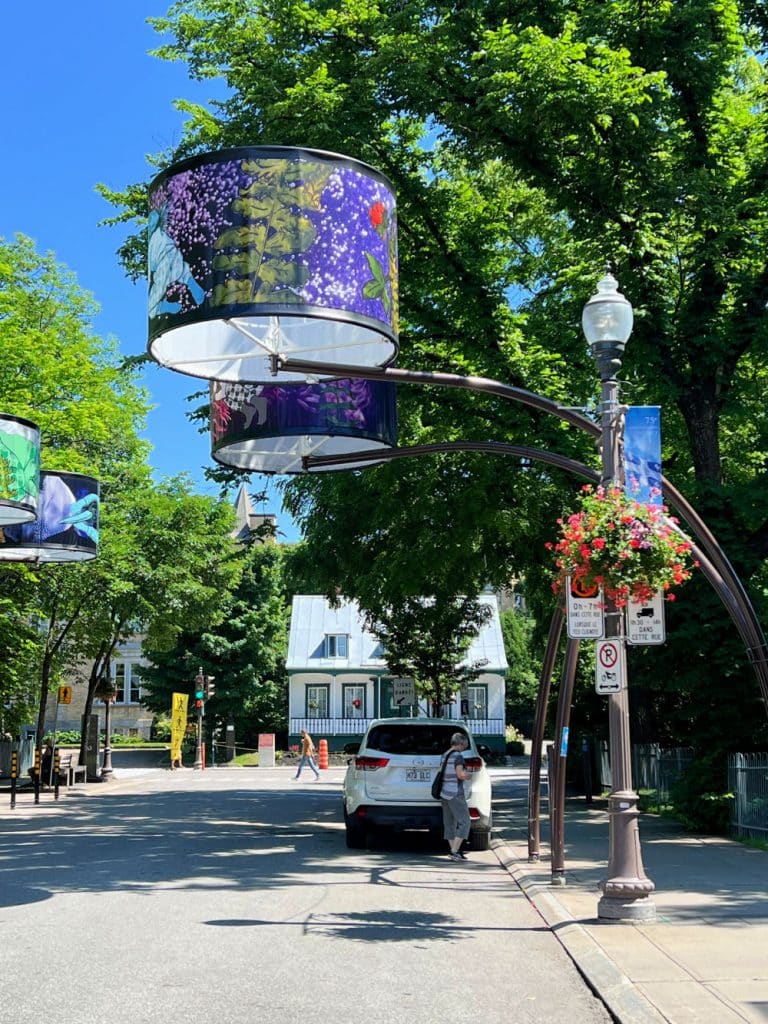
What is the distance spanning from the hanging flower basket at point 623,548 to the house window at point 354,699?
2060 inches

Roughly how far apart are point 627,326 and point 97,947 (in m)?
6.98

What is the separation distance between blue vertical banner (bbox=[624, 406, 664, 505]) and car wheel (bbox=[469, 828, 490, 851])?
25.5 ft

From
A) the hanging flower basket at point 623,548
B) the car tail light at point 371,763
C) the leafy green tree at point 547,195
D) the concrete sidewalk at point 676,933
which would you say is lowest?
the concrete sidewalk at point 676,933

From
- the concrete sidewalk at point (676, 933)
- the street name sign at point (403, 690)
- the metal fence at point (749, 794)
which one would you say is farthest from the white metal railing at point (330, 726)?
the concrete sidewalk at point (676, 933)

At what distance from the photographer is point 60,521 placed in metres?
17.8

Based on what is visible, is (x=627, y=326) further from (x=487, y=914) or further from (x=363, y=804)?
(x=363, y=804)

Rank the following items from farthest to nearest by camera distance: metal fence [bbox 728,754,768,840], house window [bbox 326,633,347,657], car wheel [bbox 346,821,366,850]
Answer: house window [bbox 326,633,347,657] < car wheel [bbox 346,821,366,850] < metal fence [bbox 728,754,768,840]

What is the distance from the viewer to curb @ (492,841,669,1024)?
660 cm

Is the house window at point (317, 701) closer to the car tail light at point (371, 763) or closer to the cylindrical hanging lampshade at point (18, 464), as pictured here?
the car tail light at point (371, 763)

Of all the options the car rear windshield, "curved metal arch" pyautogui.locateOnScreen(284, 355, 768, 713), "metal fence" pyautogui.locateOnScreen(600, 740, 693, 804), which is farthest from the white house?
"curved metal arch" pyautogui.locateOnScreen(284, 355, 768, 713)

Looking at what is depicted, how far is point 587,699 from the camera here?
3033 cm

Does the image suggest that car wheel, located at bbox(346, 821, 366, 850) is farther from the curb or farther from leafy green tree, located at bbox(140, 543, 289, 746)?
leafy green tree, located at bbox(140, 543, 289, 746)

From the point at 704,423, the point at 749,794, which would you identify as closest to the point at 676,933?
the point at 749,794

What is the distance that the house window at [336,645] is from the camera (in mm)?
61812
